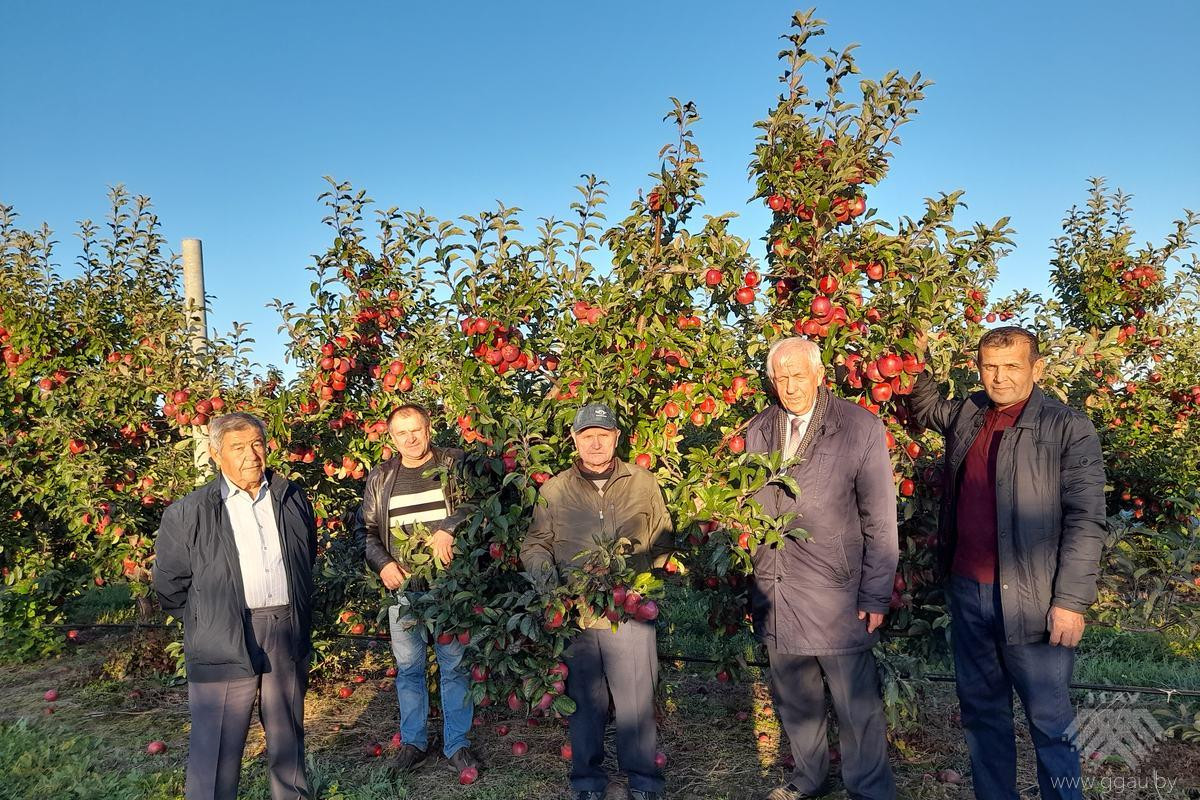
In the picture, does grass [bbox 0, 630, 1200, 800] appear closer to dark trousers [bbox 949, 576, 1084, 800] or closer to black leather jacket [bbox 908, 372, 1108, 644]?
dark trousers [bbox 949, 576, 1084, 800]

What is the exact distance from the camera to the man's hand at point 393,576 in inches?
134

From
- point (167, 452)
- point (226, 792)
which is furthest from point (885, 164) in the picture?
point (167, 452)

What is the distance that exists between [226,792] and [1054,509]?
3.28 m

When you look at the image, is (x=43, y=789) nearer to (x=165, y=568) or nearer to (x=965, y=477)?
(x=165, y=568)

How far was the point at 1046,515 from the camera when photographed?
241 centimetres

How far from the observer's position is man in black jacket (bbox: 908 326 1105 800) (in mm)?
2363

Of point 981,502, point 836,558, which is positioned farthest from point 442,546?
point 981,502

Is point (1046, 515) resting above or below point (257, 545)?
below

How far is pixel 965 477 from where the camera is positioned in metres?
2.66

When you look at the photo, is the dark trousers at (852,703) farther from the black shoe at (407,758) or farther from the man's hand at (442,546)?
the black shoe at (407,758)

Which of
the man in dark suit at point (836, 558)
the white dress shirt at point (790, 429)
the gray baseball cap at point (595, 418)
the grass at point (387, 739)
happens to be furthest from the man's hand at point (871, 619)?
the gray baseball cap at point (595, 418)

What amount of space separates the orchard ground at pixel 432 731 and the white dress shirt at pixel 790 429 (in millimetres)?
1527

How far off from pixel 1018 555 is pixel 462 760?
2.70m

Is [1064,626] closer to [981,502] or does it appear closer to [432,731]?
[981,502]
